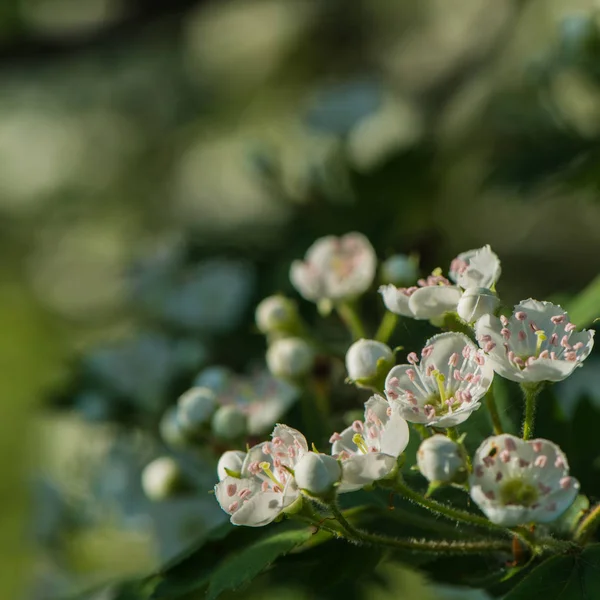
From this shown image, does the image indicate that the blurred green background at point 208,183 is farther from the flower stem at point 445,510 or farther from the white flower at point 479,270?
the flower stem at point 445,510

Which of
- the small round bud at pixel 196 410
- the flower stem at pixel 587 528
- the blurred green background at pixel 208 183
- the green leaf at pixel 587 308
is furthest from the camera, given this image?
the blurred green background at pixel 208 183

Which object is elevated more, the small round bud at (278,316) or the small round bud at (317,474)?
the small round bud at (317,474)

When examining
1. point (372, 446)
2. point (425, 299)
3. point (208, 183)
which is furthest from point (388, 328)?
point (208, 183)

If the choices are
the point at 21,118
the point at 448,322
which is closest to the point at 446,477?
the point at 448,322

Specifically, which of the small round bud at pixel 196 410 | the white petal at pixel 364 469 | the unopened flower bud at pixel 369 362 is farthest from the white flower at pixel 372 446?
the small round bud at pixel 196 410

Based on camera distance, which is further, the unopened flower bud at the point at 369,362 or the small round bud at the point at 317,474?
the unopened flower bud at the point at 369,362

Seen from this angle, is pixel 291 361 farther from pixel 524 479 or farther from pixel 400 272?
pixel 524 479
